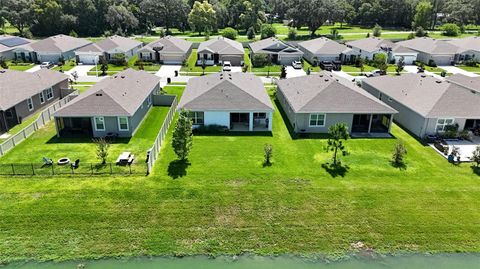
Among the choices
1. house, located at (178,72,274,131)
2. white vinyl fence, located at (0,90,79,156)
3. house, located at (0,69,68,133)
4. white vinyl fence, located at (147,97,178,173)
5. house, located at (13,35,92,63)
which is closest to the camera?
white vinyl fence, located at (147,97,178,173)

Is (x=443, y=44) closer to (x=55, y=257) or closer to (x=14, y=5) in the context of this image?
(x=55, y=257)

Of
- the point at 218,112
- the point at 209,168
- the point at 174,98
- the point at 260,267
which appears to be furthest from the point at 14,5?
the point at 260,267

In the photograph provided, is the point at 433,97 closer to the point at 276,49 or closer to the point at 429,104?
the point at 429,104

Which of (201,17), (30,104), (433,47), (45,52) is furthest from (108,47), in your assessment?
(433,47)

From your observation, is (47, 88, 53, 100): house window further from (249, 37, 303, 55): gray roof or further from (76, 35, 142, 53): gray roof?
(249, 37, 303, 55): gray roof

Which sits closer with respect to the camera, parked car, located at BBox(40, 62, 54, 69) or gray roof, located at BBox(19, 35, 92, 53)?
parked car, located at BBox(40, 62, 54, 69)

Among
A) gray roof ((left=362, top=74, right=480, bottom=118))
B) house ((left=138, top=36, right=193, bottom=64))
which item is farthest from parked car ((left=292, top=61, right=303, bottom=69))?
gray roof ((left=362, top=74, right=480, bottom=118))
